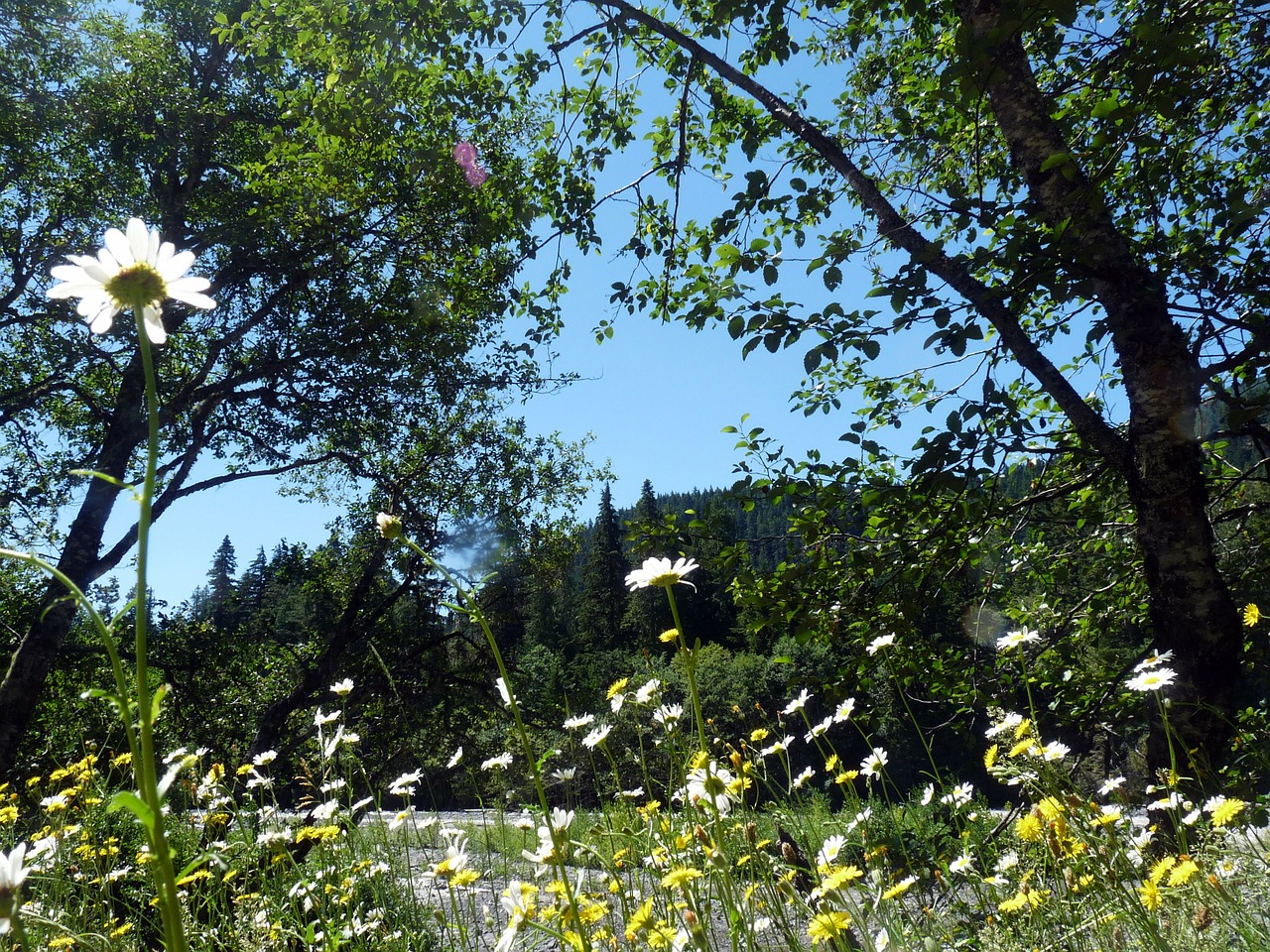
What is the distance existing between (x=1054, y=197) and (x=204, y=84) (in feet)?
30.5

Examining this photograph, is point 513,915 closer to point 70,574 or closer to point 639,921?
point 639,921

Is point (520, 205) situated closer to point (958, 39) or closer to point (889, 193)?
point (889, 193)

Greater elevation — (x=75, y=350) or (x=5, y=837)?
(x=75, y=350)

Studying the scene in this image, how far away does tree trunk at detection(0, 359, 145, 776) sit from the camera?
265 inches

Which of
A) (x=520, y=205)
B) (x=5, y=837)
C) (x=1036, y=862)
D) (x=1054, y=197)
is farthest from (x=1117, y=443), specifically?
(x=5, y=837)

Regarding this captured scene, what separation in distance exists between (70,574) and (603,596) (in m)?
34.5

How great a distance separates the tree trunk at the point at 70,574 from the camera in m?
6.73

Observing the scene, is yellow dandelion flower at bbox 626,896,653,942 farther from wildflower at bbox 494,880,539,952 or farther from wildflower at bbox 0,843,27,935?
wildflower at bbox 0,843,27,935

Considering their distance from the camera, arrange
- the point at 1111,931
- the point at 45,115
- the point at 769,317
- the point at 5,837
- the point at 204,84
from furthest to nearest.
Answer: the point at 204,84 → the point at 45,115 → the point at 5,837 → the point at 769,317 → the point at 1111,931

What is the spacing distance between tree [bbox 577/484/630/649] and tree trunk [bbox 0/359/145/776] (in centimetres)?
3090

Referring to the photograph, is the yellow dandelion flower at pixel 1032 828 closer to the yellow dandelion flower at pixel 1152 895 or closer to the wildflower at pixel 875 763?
the yellow dandelion flower at pixel 1152 895

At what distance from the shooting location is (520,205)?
4.09 meters

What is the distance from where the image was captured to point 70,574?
677cm

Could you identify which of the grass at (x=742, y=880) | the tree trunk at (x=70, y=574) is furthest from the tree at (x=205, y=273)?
the grass at (x=742, y=880)
